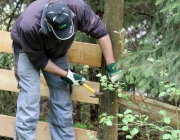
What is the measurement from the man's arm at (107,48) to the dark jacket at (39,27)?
0.05 meters

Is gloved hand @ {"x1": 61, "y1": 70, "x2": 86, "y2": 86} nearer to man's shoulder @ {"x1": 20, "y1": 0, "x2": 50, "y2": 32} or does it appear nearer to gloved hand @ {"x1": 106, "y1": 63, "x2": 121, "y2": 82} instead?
gloved hand @ {"x1": 106, "y1": 63, "x2": 121, "y2": 82}

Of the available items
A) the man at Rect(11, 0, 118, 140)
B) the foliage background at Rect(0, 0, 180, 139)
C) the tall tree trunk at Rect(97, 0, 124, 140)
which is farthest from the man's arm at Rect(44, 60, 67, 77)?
the foliage background at Rect(0, 0, 180, 139)

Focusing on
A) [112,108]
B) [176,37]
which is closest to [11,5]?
[112,108]

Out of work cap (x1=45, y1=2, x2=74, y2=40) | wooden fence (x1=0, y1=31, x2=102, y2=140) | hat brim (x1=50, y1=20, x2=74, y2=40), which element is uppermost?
work cap (x1=45, y1=2, x2=74, y2=40)

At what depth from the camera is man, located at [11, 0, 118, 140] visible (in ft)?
8.66

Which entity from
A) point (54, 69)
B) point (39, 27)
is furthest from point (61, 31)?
point (54, 69)

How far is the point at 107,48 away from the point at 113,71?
0.71 ft

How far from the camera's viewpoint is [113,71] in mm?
2904

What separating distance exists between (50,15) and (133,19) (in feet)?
6.52

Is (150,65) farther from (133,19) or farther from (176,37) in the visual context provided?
(133,19)

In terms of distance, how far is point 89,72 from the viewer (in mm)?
4211

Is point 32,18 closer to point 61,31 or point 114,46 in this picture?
point 61,31

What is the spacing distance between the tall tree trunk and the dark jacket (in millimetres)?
121

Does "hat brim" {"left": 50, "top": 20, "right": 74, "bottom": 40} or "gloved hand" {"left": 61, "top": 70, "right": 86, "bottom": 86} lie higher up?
"hat brim" {"left": 50, "top": 20, "right": 74, "bottom": 40}
